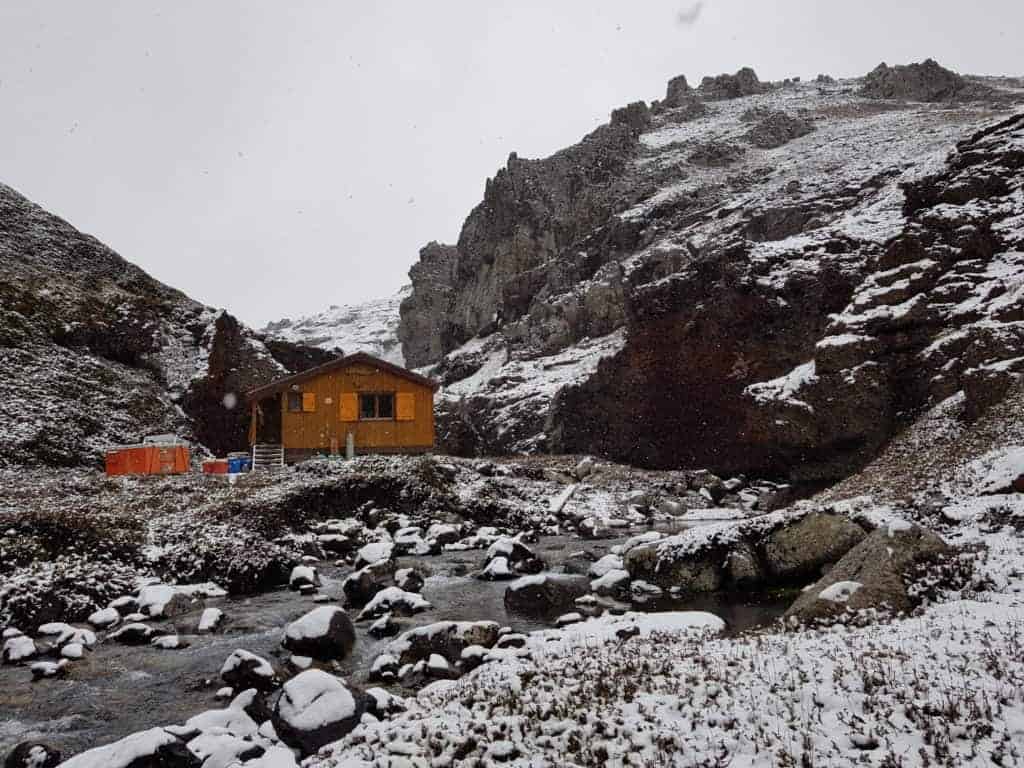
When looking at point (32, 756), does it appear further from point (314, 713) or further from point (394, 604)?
point (394, 604)

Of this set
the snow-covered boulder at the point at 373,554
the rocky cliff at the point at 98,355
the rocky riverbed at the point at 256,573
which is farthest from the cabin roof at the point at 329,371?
the snow-covered boulder at the point at 373,554

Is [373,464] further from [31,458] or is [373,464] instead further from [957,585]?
[957,585]

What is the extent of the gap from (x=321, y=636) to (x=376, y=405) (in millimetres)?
24144

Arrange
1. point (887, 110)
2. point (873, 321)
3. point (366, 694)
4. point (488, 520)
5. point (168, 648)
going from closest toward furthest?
point (366, 694), point (168, 648), point (488, 520), point (873, 321), point (887, 110)

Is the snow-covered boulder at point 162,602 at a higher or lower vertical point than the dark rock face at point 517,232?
lower

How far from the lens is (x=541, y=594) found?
14.7m

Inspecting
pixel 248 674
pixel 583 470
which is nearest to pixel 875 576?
pixel 248 674

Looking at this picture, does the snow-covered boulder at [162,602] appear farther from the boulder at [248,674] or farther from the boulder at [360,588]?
the boulder at [248,674]

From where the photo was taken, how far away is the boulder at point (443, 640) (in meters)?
10.9

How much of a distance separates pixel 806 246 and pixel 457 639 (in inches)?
1550

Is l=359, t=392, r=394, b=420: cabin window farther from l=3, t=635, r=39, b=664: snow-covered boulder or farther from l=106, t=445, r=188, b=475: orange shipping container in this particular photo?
l=3, t=635, r=39, b=664: snow-covered boulder

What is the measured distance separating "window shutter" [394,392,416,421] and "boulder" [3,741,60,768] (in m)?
27.4

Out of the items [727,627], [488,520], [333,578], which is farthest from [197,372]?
[727,627]

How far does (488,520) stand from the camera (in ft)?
83.9
